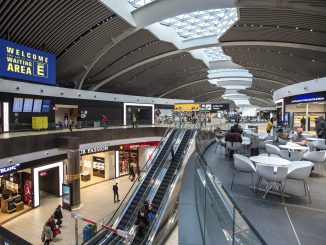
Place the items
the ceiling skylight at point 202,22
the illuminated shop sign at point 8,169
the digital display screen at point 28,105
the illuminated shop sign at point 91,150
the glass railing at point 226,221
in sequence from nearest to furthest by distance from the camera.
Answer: the glass railing at point 226,221 → the illuminated shop sign at point 8,169 → the digital display screen at point 28,105 → the illuminated shop sign at point 91,150 → the ceiling skylight at point 202,22

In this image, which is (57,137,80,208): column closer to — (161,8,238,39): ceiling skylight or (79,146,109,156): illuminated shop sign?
(79,146,109,156): illuminated shop sign

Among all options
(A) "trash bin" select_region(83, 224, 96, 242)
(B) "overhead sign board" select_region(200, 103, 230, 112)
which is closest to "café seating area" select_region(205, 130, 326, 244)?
(A) "trash bin" select_region(83, 224, 96, 242)

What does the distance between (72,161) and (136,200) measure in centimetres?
515

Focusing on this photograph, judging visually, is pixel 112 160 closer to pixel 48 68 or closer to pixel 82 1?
pixel 48 68

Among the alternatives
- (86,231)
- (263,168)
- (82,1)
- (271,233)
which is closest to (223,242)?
(271,233)

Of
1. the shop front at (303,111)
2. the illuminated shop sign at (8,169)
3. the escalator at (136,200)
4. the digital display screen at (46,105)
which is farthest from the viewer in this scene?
the shop front at (303,111)

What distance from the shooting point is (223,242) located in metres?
2.38

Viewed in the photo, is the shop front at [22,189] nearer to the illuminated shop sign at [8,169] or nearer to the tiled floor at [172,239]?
the illuminated shop sign at [8,169]

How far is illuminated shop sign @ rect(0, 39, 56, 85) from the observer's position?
15.4 metres

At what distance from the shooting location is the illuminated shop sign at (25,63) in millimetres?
15414

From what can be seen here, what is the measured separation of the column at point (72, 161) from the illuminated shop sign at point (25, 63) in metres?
6.02

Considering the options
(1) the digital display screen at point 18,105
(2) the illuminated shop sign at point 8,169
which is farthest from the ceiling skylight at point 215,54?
(2) the illuminated shop sign at point 8,169

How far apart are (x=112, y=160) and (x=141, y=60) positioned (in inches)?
509

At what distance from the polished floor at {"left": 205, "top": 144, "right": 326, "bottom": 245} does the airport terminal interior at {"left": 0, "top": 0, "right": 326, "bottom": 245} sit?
0.09 feet
